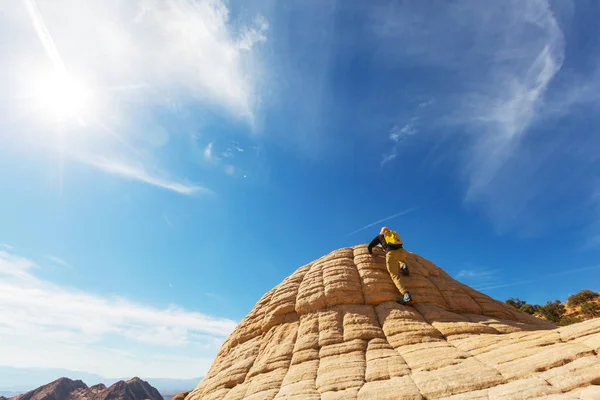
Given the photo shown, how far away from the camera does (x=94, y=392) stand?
4786 inches

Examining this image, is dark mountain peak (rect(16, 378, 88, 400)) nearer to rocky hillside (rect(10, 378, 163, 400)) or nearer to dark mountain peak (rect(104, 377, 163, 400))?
rocky hillside (rect(10, 378, 163, 400))

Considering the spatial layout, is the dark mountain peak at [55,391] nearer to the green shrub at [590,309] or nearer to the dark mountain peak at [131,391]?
the dark mountain peak at [131,391]

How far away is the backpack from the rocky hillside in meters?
119

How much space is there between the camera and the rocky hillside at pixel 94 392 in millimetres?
113562

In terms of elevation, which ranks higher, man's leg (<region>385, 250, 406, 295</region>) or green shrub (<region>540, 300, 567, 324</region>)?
green shrub (<region>540, 300, 567, 324</region>)

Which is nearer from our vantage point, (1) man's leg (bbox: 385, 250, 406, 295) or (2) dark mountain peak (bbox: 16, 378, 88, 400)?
(1) man's leg (bbox: 385, 250, 406, 295)

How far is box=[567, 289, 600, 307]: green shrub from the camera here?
6669cm

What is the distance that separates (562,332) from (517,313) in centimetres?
1188

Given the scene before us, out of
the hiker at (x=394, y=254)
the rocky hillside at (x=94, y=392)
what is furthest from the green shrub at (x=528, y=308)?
the rocky hillside at (x=94, y=392)

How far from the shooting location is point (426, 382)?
1213 cm

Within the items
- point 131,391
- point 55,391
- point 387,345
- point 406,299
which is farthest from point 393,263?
point 55,391

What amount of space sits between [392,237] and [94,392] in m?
143

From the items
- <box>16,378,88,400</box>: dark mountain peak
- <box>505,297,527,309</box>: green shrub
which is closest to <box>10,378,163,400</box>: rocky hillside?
<box>16,378,88,400</box>: dark mountain peak

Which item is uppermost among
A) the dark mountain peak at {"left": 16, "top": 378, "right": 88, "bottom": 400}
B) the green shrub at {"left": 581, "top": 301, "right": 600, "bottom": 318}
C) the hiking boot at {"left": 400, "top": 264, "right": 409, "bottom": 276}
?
the green shrub at {"left": 581, "top": 301, "right": 600, "bottom": 318}
